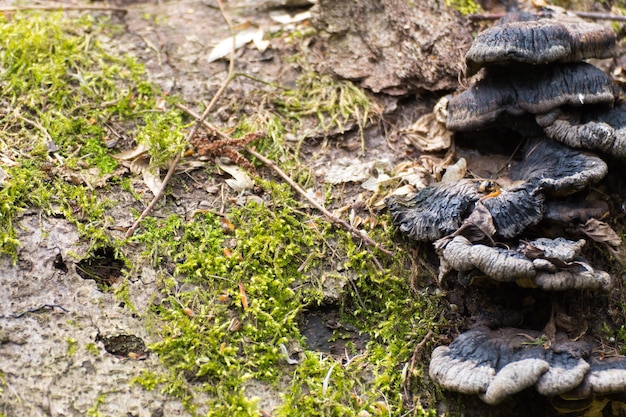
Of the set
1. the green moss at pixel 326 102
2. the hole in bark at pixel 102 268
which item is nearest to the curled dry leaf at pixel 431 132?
the green moss at pixel 326 102

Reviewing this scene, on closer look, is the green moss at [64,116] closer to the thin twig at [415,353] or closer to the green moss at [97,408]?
the green moss at [97,408]

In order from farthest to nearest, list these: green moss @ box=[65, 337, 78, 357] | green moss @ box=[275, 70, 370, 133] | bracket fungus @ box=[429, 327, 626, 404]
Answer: green moss @ box=[275, 70, 370, 133]
green moss @ box=[65, 337, 78, 357]
bracket fungus @ box=[429, 327, 626, 404]

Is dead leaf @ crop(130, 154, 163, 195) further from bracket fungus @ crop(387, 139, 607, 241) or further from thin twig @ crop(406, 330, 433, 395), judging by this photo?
thin twig @ crop(406, 330, 433, 395)

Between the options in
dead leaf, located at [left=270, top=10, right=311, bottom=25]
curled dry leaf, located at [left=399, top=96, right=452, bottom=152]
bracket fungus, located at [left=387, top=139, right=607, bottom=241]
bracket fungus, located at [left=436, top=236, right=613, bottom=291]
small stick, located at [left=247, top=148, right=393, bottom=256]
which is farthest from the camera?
dead leaf, located at [left=270, top=10, right=311, bottom=25]

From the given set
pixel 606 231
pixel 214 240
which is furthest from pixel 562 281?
pixel 214 240

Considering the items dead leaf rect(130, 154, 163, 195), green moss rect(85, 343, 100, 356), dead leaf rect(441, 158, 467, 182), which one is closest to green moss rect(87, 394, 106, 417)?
green moss rect(85, 343, 100, 356)

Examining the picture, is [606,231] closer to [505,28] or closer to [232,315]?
[505,28]
